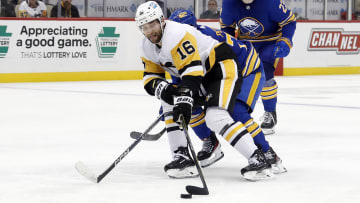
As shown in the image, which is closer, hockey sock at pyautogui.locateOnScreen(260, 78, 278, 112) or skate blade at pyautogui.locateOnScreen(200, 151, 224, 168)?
skate blade at pyautogui.locateOnScreen(200, 151, 224, 168)

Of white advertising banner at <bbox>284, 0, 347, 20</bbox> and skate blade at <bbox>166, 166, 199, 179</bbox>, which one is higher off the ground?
skate blade at <bbox>166, 166, 199, 179</bbox>

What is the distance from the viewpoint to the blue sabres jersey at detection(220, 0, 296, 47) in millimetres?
5438

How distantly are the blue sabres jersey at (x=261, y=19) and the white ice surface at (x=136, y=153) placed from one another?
2.37 ft

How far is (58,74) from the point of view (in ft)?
35.0

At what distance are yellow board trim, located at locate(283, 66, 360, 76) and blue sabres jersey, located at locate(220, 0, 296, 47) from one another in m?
6.94

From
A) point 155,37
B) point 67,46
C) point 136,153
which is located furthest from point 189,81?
point 67,46

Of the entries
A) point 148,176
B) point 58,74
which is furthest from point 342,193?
point 58,74

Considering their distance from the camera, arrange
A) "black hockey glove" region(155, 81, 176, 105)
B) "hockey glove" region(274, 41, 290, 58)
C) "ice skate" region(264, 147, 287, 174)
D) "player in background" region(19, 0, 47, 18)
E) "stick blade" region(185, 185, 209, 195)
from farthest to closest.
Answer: "player in background" region(19, 0, 47, 18), "hockey glove" region(274, 41, 290, 58), "ice skate" region(264, 147, 287, 174), "black hockey glove" region(155, 81, 176, 105), "stick blade" region(185, 185, 209, 195)

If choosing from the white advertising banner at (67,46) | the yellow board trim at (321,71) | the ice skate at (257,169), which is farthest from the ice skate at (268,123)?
the yellow board trim at (321,71)

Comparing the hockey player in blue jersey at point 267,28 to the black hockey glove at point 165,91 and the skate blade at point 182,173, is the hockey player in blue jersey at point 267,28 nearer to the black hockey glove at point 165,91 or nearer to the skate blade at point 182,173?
the skate blade at point 182,173

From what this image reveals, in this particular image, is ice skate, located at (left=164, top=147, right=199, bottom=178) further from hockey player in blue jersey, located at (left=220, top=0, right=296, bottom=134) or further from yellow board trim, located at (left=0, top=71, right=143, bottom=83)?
yellow board trim, located at (left=0, top=71, right=143, bottom=83)

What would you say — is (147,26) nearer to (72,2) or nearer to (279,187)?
(279,187)

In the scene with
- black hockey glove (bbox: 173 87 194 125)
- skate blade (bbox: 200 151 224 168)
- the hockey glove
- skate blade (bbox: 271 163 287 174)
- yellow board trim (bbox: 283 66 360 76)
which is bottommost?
yellow board trim (bbox: 283 66 360 76)

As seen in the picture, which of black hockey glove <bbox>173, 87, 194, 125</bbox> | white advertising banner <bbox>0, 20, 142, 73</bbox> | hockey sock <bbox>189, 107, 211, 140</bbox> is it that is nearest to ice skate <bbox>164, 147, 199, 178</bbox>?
hockey sock <bbox>189, 107, 211, 140</bbox>
